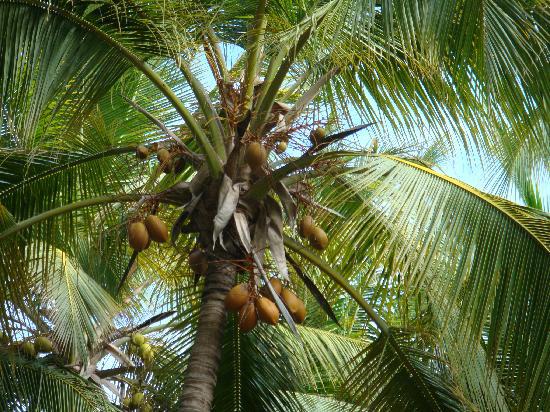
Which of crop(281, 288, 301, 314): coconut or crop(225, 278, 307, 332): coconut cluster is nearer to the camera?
crop(225, 278, 307, 332): coconut cluster

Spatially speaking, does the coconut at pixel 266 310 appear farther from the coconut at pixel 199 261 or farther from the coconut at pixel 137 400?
the coconut at pixel 137 400

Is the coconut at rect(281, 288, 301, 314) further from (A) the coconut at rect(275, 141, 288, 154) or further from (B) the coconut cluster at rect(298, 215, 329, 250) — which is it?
(A) the coconut at rect(275, 141, 288, 154)

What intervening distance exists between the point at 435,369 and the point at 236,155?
1.66 m

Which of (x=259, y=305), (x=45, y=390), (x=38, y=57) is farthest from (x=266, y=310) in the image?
(x=45, y=390)

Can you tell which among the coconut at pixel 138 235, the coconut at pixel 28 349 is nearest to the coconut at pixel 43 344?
the coconut at pixel 28 349

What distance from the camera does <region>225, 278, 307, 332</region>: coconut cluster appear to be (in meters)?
4.11

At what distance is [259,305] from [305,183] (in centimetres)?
88

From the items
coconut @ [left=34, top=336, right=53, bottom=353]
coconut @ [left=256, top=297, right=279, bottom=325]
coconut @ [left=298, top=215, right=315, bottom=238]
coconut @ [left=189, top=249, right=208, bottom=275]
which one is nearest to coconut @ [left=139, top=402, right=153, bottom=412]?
coconut @ [left=34, top=336, right=53, bottom=353]

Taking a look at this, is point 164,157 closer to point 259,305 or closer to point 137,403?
point 259,305

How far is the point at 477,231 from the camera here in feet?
13.4

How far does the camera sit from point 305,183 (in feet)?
15.5

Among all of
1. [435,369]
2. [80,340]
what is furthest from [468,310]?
[80,340]

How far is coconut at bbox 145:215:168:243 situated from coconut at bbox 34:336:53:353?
3.29m

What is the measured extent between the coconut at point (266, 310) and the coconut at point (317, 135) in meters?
0.96
